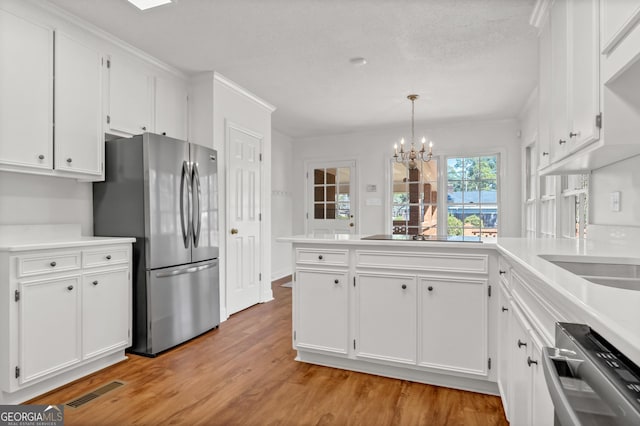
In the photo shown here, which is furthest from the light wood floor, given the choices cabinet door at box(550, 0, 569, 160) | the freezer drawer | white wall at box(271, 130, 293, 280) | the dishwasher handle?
white wall at box(271, 130, 293, 280)

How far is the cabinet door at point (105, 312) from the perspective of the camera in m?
2.47

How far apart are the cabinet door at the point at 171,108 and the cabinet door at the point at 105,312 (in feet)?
4.87

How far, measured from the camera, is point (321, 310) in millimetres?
2562

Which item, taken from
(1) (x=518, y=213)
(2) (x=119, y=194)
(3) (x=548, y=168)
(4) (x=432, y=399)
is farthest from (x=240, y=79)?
(1) (x=518, y=213)

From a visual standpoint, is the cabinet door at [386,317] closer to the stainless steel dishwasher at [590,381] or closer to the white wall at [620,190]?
the white wall at [620,190]

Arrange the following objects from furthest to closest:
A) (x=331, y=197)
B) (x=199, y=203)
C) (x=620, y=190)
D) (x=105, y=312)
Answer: (x=331, y=197) < (x=199, y=203) < (x=105, y=312) < (x=620, y=190)

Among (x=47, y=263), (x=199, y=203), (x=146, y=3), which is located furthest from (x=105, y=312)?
(x=146, y=3)

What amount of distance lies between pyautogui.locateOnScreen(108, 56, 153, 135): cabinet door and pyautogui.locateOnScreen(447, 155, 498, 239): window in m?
4.43

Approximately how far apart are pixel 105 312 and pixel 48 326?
39cm

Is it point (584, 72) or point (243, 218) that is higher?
point (584, 72)

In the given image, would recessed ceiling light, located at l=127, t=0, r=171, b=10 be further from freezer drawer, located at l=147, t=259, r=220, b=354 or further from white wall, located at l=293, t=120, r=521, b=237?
white wall, located at l=293, t=120, r=521, b=237

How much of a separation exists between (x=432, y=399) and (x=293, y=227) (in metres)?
4.88

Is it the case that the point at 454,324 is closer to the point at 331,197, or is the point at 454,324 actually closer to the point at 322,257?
the point at 322,257

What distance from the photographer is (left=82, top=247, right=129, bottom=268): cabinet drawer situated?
248cm
